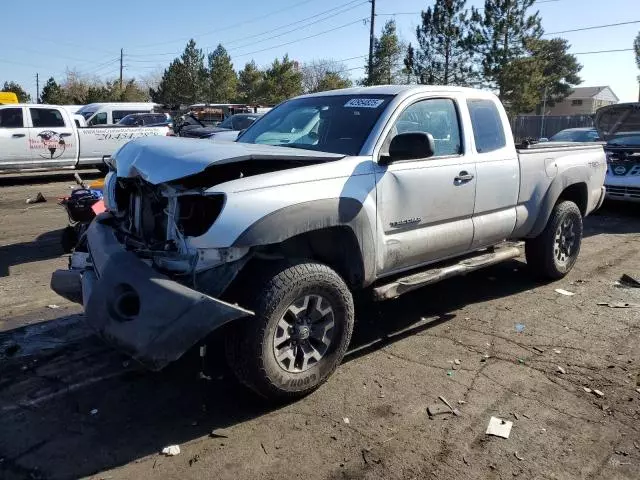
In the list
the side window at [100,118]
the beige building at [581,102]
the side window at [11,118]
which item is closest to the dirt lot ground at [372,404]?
the side window at [11,118]

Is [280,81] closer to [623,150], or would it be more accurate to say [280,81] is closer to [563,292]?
[623,150]

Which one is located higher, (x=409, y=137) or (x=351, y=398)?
(x=409, y=137)

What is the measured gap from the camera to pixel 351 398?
3.73m

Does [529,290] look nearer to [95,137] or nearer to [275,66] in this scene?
[95,137]

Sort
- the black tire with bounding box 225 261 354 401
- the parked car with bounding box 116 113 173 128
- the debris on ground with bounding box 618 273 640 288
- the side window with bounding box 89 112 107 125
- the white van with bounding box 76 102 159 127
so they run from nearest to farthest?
the black tire with bounding box 225 261 354 401
the debris on ground with bounding box 618 273 640 288
the parked car with bounding box 116 113 173 128
the white van with bounding box 76 102 159 127
the side window with bounding box 89 112 107 125

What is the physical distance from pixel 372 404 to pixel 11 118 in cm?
1371

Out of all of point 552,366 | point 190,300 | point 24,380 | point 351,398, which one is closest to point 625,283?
point 552,366

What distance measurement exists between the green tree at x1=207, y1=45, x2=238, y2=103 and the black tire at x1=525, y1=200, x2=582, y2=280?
45316 mm

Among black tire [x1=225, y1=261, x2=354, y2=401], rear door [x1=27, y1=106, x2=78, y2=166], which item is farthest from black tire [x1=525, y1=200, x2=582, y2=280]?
rear door [x1=27, y1=106, x2=78, y2=166]

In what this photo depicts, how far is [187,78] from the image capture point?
4938cm

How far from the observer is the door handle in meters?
4.72

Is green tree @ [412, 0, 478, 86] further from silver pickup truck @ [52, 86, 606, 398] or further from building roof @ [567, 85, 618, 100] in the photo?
building roof @ [567, 85, 618, 100]

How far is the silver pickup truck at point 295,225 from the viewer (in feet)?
10.6

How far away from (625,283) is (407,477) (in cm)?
465
